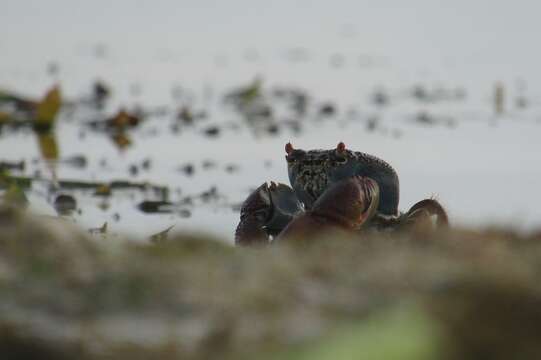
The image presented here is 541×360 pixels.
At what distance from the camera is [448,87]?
2177cm

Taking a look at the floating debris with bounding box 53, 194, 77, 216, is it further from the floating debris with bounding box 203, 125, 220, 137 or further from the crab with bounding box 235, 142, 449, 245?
the floating debris with bounding box 203, 125, 220, 137

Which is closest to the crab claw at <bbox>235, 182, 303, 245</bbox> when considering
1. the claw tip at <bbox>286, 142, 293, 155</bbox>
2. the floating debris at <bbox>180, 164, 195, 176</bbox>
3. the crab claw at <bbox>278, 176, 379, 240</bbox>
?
the claw tip at <bbox>286, 142, 293, 155</bbox>

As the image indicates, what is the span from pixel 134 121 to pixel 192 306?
13.3 meters

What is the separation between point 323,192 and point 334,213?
0.77 metres

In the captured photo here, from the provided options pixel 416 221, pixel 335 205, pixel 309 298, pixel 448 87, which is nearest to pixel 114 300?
pixel 309 298

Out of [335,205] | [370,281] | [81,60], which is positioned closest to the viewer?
[370,281]

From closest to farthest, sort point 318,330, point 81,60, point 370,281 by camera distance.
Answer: point 318,330 < point 370,281 < point 81,60

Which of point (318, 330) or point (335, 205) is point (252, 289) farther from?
point (335, 205)

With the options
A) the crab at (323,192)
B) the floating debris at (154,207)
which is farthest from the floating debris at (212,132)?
the crab at (323,192)

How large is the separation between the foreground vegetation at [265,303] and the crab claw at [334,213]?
1.69m

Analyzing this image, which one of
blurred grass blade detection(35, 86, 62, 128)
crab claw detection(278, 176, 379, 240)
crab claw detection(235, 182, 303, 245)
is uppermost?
blurred grass blade detection(35, 86, 62, 128)

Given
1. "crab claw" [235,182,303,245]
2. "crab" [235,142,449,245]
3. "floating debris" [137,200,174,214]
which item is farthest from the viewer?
"floating debris" [137,200,174,214]

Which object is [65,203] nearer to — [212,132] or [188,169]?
[188,169]

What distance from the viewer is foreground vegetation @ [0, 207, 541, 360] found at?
250 centimetres
